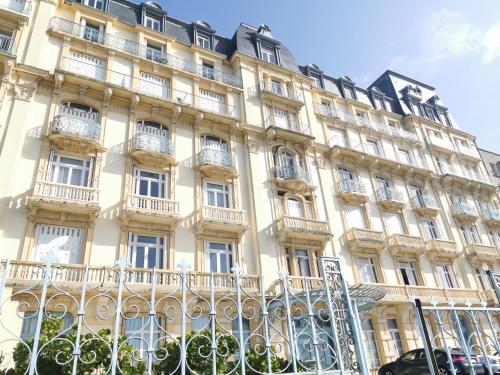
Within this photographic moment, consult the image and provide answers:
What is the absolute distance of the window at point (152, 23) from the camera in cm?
2083

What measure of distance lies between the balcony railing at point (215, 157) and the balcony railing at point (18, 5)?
1070 centimetres

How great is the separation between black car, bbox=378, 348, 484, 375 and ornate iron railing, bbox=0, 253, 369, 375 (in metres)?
3.79

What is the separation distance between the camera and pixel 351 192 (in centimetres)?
2059

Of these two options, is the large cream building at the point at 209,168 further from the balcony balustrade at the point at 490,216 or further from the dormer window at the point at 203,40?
the dormer window at the point at 203,40

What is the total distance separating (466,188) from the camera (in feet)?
90.4

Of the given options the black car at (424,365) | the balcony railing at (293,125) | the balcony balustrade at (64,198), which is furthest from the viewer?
the balcony railing at (293,125)

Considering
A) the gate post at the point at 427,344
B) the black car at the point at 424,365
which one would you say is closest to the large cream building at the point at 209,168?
the black car at the point at 424,365

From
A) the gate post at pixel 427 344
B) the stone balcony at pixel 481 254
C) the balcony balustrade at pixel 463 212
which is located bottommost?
the gate post at pixel 427 344

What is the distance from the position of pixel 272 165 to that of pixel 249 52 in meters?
8.93

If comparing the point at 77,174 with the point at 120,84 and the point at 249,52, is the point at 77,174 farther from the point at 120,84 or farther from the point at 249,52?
the point at 249,52

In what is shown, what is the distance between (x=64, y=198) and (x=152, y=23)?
43.0ft

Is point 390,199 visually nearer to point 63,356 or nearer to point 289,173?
point 289,173

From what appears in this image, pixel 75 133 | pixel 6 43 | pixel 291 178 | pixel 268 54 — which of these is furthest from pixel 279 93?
pixel 6 43

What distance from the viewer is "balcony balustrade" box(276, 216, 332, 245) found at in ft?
55.9
